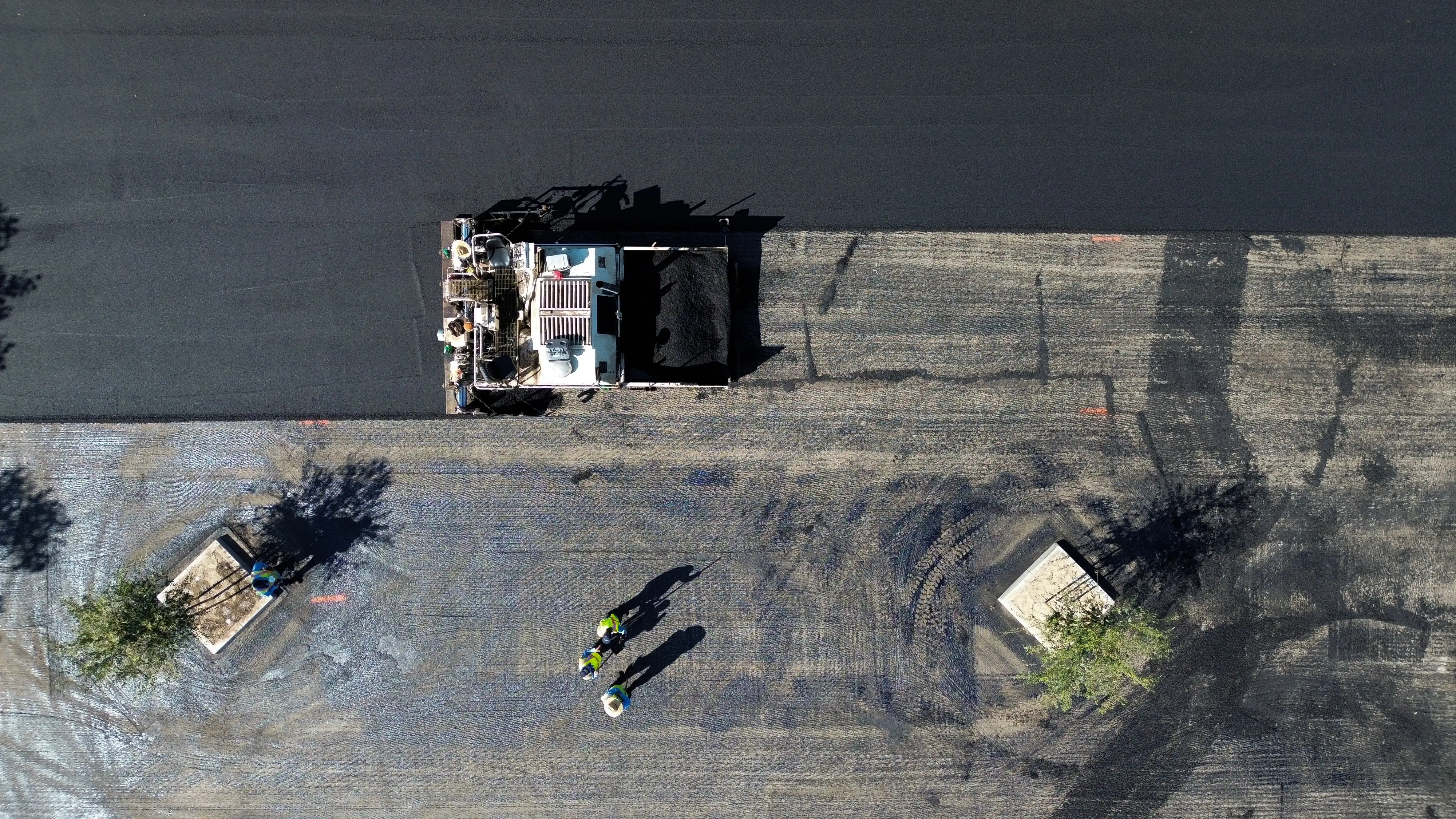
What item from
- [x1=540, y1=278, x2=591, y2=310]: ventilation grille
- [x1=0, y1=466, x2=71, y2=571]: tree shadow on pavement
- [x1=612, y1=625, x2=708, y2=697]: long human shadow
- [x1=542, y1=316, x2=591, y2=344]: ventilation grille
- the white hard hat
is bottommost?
the white hard hat

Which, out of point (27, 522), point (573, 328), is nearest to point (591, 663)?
point (573, 328)

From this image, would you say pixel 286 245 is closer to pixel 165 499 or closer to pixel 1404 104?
pixel 165 499

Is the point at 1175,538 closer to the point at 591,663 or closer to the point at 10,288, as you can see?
the point at 591,663

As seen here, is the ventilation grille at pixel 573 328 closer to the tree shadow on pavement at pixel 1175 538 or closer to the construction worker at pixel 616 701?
the construction worker at pixel 616 701

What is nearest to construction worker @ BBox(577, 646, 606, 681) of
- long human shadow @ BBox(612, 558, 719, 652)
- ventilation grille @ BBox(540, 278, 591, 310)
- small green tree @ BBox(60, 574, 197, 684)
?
long human shadow @ BBox(612, 558, 719, 652)

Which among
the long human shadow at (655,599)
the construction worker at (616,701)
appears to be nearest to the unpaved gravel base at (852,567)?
the long human shadow at (655,599)

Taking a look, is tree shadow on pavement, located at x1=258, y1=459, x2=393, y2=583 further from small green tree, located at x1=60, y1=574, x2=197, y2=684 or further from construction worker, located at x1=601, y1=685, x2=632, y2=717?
construction worker, located at x1=601, y1=685, x2=632, y2=717

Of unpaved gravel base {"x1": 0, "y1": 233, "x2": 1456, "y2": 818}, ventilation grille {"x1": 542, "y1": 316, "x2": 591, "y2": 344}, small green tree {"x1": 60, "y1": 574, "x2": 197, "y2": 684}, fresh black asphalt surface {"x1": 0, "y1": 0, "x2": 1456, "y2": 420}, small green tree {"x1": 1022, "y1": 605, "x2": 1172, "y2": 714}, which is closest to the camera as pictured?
ventilation grille {"x1": 542, "y1": 316, "x2": 591, "y2": 344}
